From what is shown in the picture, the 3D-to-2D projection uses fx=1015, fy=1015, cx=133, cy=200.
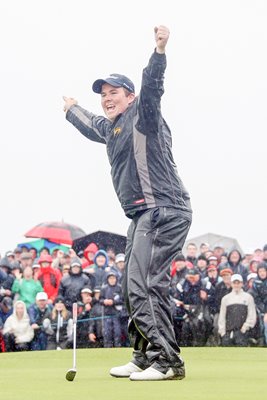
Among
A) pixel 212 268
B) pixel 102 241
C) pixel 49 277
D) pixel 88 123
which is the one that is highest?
pixel 102 241

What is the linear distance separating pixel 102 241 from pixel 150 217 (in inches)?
696

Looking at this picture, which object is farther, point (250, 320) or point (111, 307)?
point (111, 307)

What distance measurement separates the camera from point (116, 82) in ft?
26.4

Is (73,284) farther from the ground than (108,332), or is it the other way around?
(73,284)

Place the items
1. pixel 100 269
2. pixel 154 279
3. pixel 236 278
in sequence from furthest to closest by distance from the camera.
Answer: pixel 100 269
pixel 236 278
pixel 154 279

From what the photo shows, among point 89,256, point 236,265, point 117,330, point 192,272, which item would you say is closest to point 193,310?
point 192,272

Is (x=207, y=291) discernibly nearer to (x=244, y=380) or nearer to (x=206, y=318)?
(x=206, y=318)

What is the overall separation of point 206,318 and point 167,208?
10.9 metres

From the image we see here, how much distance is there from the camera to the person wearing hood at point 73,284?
1847 centimetres

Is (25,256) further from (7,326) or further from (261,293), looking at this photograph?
(261,293)

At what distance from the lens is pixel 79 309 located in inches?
727

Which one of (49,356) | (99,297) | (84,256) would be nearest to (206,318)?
(99,297)

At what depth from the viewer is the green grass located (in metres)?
6.18

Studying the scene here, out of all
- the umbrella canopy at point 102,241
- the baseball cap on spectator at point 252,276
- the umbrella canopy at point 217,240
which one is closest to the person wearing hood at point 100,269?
the baseball cap on spectator at point 252,276
